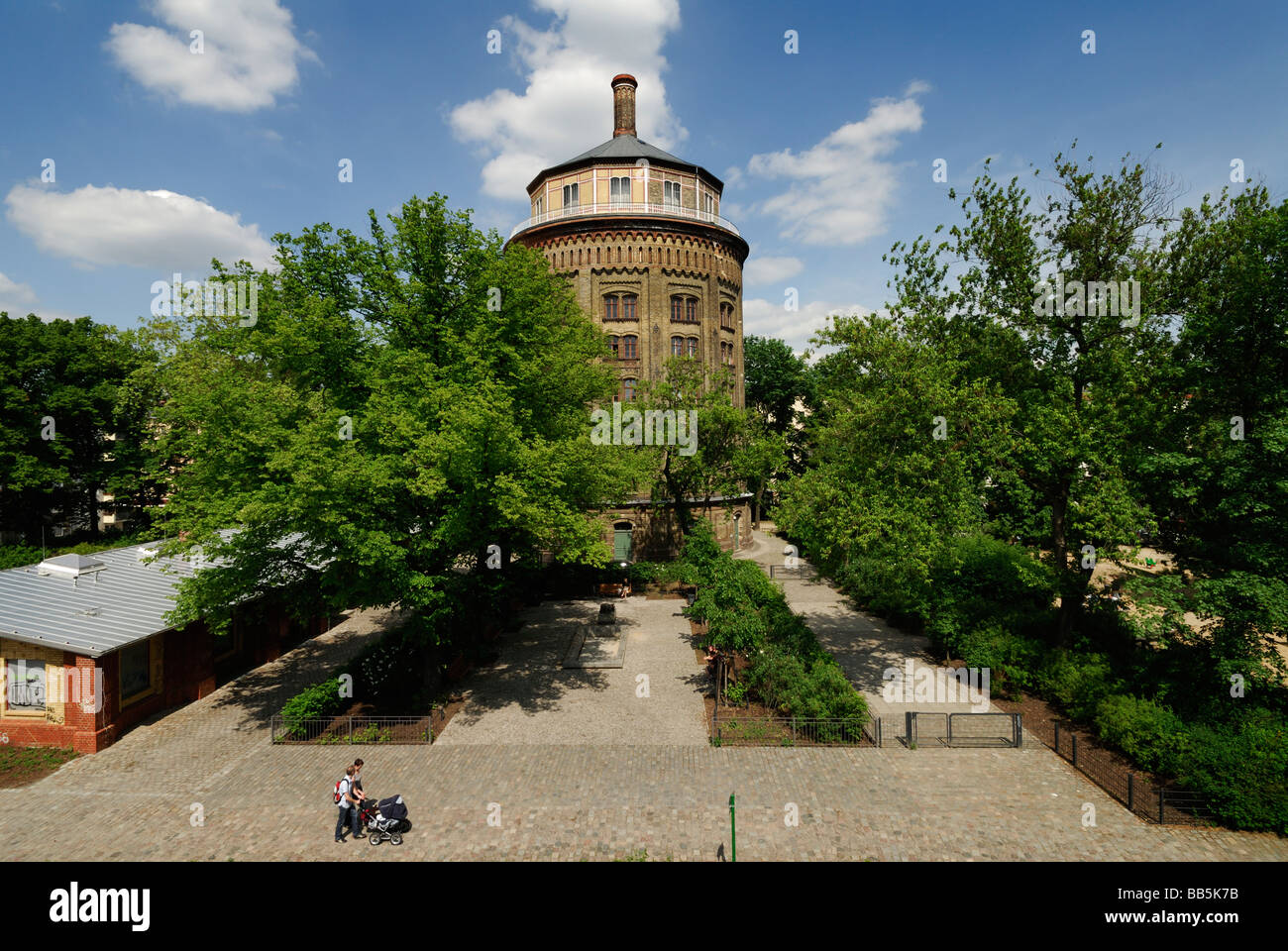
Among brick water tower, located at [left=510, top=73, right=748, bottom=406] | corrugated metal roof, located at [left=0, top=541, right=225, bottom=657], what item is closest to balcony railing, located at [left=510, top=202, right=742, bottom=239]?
brick water tower, located at [left=510, top=73, right=748, bottom=406]

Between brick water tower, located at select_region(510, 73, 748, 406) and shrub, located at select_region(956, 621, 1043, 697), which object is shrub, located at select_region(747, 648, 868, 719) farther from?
brick water tower, located at select_region(510, 73, 748, 406)

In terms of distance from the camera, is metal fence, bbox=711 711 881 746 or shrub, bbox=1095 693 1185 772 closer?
shrub, bbox=1095 693 1185 772

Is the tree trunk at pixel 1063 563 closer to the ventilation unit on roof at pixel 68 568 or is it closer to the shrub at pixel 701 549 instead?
the shrub at pixel 701 549

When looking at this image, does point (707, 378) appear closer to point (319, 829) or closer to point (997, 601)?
point (997, 601)

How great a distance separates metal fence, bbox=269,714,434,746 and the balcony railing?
30.1 m

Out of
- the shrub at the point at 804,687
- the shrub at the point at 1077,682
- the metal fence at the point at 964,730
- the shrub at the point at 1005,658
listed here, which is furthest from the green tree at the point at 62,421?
the shrub at the point at 1077,682

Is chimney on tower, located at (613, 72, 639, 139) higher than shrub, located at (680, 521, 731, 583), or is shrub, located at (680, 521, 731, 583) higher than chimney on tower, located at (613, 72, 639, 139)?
chimney on tower, located at (613, 72, 639, 139)

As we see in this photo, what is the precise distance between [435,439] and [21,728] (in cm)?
1241

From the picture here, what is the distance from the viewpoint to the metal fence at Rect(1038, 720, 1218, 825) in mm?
11539

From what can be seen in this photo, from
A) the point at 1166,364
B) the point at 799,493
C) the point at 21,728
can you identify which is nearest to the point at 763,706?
the point at 799,493

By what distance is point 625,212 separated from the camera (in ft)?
120

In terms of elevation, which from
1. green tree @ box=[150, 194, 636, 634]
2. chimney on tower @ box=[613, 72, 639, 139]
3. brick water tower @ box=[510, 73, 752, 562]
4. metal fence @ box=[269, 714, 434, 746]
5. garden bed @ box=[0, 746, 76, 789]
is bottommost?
garden bed @ box=[0, 746, 76, 789]

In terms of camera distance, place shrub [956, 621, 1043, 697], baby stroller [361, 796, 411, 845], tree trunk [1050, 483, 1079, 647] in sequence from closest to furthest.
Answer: baby stroller [361, 796, 411, 845], tree trunk [1050, 483, 1079, 647], shrub [956, 621, 1043, 697]

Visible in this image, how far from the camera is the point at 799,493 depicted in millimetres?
16906
